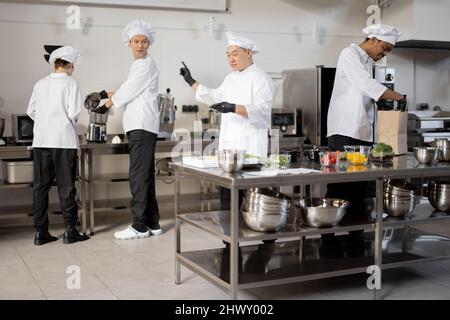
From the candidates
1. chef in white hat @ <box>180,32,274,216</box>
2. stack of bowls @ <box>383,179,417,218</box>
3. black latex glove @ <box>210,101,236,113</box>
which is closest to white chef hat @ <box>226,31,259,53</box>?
chef in white hat @ <box>180,32,274,216</box>

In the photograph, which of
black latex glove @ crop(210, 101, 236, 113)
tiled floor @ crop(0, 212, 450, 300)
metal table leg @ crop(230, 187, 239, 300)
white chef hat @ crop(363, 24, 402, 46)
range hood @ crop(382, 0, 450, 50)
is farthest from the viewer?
range hood @ crop(382, 0, 450, 50)

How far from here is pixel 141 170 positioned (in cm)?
512

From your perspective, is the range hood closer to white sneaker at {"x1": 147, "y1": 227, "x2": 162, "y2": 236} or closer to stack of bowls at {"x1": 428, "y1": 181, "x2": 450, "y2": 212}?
stack of bowls at {"x1": 428, "y1": 181, "x2": 450, "y2": 212}

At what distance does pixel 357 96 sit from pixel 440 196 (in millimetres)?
879

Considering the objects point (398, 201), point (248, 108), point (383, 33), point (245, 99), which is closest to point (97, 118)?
point (245, 99)

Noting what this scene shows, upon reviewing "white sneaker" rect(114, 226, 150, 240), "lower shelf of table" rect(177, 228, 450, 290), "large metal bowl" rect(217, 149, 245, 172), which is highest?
"large metal bowl" rect(217, 149, 245, 172)

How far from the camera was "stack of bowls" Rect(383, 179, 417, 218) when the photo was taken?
3750mm

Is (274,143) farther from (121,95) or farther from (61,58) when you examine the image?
(61,58)

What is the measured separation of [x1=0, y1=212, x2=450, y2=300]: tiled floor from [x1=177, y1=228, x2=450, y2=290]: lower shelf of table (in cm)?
19

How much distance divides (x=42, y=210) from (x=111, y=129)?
4.34ft

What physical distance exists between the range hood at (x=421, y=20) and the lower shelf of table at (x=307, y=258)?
3105 millimetres

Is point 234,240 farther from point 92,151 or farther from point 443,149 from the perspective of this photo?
point 92,151

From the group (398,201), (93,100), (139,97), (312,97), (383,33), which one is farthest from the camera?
(312,97)
